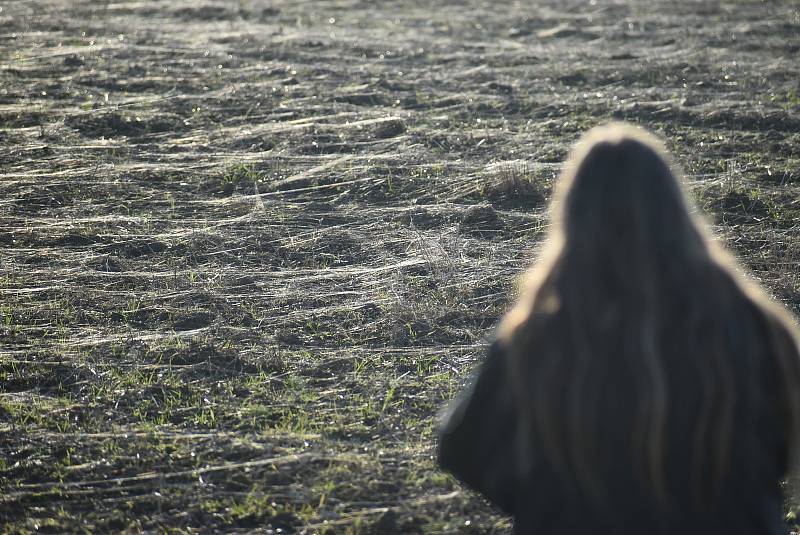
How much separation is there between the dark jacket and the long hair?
0.07ft

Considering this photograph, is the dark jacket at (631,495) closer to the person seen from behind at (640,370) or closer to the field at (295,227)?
the person seen from behind at (640,370)

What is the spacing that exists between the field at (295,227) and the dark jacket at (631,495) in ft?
3.47

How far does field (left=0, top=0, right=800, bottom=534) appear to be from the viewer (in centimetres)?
336

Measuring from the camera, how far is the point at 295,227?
5473 mm

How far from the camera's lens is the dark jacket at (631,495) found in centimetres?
198

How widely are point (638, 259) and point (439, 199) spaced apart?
12.9 ft

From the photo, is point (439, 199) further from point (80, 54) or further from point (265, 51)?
point (80, 54)

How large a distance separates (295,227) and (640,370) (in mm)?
3751

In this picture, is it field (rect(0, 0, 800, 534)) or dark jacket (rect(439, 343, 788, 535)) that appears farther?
field (rect(0, 0, 800, 534))

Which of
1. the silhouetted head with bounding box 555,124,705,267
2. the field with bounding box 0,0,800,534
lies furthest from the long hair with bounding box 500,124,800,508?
the field with bounding box 0,0,800,534

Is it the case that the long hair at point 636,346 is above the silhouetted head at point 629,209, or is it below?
below

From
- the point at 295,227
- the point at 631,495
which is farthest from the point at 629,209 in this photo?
the point at 295,227

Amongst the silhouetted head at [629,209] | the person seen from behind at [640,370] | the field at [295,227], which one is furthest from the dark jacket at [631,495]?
the field at [295,227]

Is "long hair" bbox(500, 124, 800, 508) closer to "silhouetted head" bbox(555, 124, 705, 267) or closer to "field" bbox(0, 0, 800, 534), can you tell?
"silhouetted head" bbox(555, 124, 705, 267)
